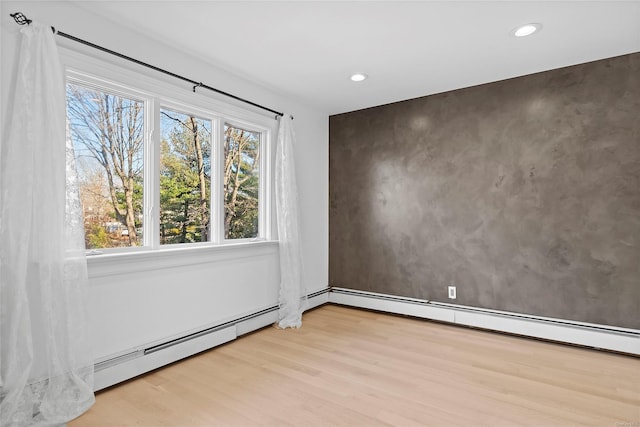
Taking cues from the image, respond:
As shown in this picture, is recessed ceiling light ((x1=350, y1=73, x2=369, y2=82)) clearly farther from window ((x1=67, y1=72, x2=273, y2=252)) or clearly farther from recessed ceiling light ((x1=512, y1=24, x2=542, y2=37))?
recessed ceiling light ((x1=512, y1=24, x2=542, y2=37))

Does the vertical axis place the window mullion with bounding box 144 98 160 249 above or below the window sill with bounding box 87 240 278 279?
above

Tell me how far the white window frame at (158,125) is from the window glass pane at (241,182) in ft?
0.21

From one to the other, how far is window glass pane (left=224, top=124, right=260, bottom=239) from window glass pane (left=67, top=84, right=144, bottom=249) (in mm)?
867

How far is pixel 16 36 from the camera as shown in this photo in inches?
76.4

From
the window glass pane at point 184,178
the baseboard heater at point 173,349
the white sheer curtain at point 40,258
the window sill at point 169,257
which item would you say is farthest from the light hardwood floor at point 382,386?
the window glass pane at point 184,178

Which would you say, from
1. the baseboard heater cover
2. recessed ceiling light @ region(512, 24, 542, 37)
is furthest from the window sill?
recessed ceiling light @ region(512, 24, 542, 37)

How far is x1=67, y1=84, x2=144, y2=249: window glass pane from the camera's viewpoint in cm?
233

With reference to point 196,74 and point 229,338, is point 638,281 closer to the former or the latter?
point 229,338

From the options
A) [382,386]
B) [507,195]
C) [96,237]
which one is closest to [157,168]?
[96,237]

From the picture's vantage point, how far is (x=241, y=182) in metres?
3.53

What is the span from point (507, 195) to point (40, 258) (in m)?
3.86

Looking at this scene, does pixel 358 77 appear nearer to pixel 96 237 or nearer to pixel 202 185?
pixel 202 185

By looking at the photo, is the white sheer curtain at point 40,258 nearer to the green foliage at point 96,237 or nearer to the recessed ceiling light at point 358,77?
the green foliage at point 96,237

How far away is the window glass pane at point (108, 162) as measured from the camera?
2328mm
